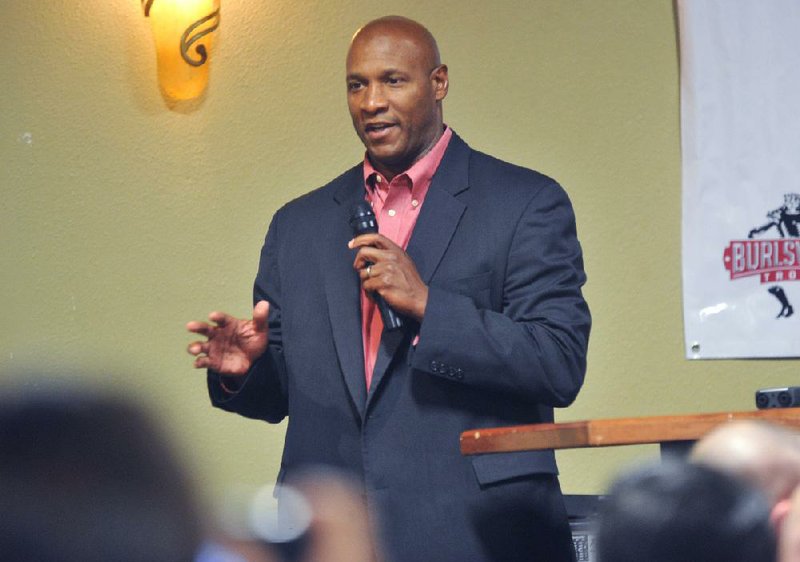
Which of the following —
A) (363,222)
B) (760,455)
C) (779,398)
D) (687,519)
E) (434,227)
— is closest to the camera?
(687,519)

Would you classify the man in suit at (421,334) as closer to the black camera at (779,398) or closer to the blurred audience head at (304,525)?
the black camera at (779,398)

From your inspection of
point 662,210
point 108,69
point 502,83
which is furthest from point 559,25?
point 108,69

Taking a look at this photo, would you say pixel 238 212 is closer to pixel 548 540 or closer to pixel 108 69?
pixel 108 69

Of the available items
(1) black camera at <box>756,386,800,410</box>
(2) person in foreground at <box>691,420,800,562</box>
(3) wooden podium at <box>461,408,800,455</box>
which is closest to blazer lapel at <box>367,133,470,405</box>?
(3) wooden podium at <box>461,408,800,455</box>

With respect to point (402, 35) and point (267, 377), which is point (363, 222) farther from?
point (402, 35)

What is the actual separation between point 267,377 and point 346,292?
22 cm

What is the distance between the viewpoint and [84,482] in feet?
2.31

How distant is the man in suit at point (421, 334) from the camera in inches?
87.4

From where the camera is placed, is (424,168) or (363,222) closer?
(363,222)

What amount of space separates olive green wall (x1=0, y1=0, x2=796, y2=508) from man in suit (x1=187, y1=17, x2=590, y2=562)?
114 cm

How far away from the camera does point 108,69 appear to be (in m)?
3.70

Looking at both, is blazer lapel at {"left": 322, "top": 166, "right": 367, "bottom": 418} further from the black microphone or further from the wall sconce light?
the wall sconce light

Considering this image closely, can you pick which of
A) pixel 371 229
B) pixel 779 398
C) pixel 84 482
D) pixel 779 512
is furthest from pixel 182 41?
pixel 84 482

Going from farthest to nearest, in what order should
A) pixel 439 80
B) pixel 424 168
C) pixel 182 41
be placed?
1. pixel 182 41
2. pixel 439 80
3. pixel 424 168
